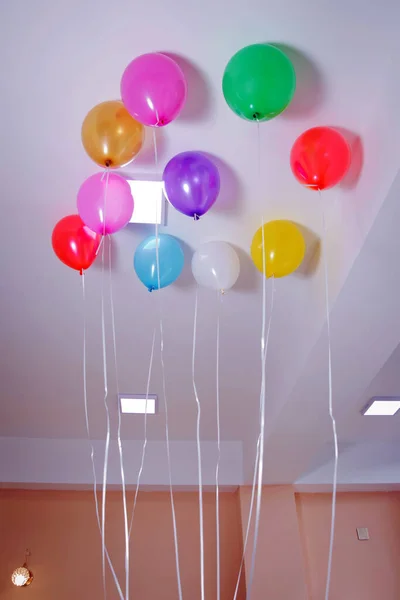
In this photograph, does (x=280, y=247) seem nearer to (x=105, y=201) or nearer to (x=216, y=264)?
(x=216, y=264)

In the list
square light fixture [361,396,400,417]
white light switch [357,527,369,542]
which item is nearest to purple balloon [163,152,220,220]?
square light fixture [361,396,400,417]

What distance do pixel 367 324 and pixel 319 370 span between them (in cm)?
38

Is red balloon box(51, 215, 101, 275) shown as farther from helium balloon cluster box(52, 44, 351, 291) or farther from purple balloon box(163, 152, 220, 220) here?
purple balloon box(163, 152, 220, 220)

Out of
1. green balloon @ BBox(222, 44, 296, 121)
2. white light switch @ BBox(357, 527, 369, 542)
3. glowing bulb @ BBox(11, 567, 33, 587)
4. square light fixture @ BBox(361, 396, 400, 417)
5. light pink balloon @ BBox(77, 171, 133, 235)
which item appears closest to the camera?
green balloon @ BBox(222, 44, 296, 121)

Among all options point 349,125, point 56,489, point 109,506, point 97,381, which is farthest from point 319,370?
point 109,506

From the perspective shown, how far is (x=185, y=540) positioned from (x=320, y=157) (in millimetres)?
3087

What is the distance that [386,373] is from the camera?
2719 mm

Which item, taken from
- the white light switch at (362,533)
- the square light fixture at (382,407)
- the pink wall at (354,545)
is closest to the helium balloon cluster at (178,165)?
the square light fixture at (382,407)

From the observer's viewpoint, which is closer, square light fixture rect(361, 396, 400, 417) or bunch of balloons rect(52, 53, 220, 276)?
bunch of balloons rect(52, 53, 220, 276)

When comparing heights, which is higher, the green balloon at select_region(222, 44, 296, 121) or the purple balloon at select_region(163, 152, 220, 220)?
the green balloon at select_region(222, 44, 296, 121)

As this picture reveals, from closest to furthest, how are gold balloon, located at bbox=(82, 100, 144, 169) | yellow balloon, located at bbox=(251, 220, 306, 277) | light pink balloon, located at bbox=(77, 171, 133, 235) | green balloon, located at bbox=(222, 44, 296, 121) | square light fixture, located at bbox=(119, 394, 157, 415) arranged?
green balloon, located at bbox=(222, 44, 296, 121) < gold balloon, located at bbox=(82, 100, 144, 169) < light pink balloon, located at bbox=(77, 171, 133, 235) < yellow balloon, located at bbox=(251, 220, 306, 277) < square light fixture, located at bbox=(119, 394, 157, 415)

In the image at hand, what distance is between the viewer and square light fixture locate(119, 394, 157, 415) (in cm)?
279

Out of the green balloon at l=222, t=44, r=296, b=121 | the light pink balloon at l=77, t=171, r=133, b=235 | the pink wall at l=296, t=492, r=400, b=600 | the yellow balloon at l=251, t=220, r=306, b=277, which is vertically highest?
the green balloon at l=222, t=44, r=296, b=121

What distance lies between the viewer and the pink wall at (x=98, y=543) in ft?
11.5
